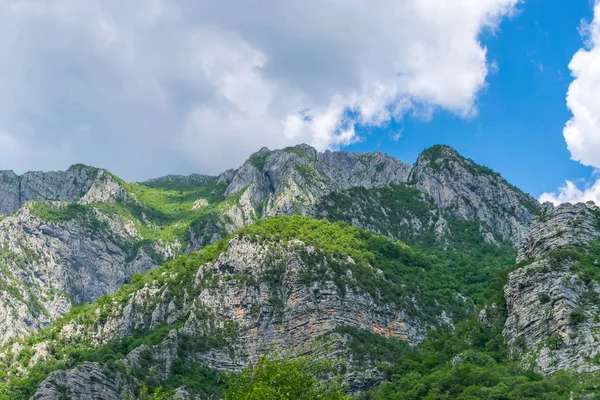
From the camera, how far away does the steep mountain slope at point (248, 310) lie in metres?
114

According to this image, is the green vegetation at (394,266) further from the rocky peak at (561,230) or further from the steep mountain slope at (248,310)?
the rocky peak at (561,230)

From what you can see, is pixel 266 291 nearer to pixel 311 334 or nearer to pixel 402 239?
pixel 311 334

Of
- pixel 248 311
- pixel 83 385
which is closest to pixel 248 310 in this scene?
pixel 248 311

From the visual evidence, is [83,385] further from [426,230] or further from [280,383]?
[426,230]

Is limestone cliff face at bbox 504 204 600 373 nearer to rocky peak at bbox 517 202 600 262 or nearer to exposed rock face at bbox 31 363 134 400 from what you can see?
rocky peak at bbox 517 202 600 262

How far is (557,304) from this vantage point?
6675cm

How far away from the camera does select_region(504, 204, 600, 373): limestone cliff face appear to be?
61.7 meters

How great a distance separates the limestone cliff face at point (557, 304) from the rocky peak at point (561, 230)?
0.38 ft

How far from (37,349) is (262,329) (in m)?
45.2

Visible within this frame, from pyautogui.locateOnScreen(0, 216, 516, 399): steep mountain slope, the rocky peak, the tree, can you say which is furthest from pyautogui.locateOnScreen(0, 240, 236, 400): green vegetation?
the tree

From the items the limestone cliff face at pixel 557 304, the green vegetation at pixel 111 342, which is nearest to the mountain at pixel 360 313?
the limestone cliff face at pixel 557 304

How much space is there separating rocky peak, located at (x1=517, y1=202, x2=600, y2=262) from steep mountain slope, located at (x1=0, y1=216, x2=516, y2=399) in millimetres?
30823

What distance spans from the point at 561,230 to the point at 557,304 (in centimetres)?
2015

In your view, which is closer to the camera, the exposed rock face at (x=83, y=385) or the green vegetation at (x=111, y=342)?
the exposed rock face at (x=83, y=385)
